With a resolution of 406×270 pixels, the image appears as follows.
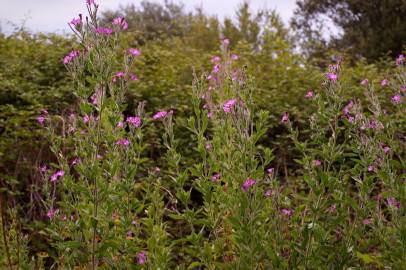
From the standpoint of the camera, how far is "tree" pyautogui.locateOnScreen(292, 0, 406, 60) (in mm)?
15992

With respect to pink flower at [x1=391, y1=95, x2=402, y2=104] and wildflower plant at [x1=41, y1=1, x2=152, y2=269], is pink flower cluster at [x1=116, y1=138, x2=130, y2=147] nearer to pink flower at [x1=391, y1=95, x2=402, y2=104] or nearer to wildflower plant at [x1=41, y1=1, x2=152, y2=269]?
wildflower plant at [x1=41, y1=1, x2=152, y2=269]

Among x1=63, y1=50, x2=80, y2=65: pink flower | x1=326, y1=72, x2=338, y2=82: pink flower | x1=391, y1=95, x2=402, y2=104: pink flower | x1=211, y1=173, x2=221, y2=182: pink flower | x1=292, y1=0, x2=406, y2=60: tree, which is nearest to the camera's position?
x1=63, y1=50, x2=80, y2=65: pink flower

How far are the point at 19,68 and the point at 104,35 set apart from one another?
5.87 meters

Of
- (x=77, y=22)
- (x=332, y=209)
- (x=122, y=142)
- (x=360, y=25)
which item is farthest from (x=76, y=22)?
(x=360, y=25)

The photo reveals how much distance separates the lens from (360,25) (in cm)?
1683

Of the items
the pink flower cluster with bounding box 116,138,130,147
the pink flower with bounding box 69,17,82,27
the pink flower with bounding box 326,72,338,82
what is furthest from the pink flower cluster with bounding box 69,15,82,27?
the pink flower with bounding box 326,72,338,82

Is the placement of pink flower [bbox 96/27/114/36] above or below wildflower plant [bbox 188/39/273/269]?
above

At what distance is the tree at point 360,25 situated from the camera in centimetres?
1599

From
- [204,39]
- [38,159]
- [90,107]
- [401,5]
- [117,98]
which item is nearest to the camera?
[90,107]

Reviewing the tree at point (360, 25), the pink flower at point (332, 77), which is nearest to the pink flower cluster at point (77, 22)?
the pink flower at point (332, 77)

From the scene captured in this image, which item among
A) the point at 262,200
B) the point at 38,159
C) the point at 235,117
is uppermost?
the point at 235,117

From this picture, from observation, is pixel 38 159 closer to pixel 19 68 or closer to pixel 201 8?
pixel 19 68

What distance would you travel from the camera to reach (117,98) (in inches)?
115

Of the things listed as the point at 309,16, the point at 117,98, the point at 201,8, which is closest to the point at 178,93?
the point at 117,98
